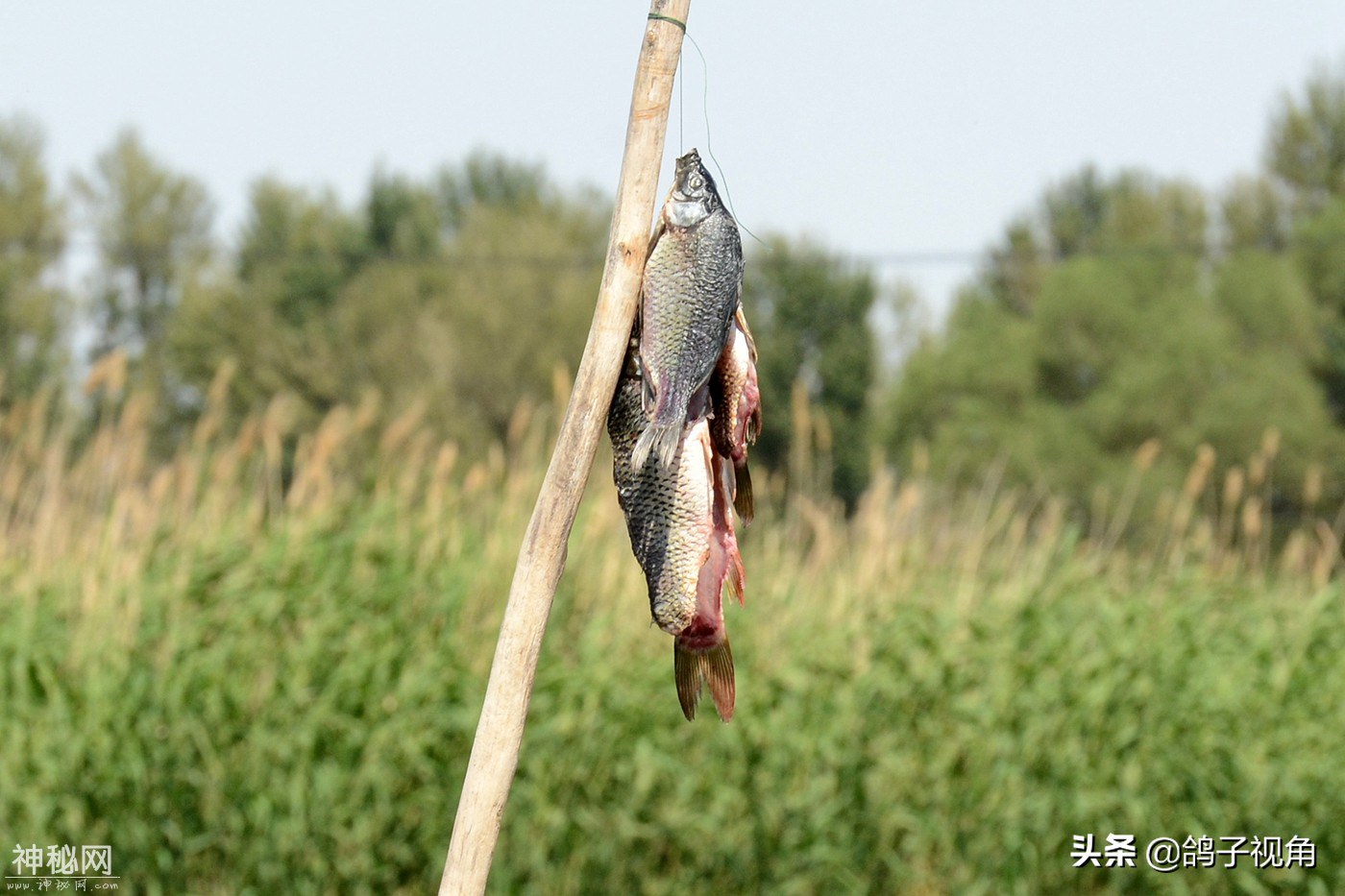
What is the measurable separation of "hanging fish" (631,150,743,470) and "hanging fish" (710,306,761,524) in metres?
0.02

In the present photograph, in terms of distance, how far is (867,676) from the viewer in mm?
3998

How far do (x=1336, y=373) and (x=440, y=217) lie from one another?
66.4 feet

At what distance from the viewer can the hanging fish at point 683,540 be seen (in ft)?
2.99

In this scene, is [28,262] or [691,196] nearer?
[691,196]

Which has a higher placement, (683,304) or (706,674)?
(683,304)

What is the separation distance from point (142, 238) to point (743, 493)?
3000cm

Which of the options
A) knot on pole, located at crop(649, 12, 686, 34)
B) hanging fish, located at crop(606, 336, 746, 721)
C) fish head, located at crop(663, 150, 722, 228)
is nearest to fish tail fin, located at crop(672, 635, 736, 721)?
→ hanging fish, located at crop(606, 336, 746, 721)

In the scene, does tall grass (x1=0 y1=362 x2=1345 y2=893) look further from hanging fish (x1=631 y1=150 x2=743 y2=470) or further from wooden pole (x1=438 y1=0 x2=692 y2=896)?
hanging fish (x1=631 y1=150 x2=743 y2=470)

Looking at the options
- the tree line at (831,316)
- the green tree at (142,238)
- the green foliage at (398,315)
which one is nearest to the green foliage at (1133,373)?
the tree line at (831,316)

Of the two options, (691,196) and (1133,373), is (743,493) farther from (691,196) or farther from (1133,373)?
(1133,373)

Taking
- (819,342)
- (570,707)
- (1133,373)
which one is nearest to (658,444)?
(570,707)

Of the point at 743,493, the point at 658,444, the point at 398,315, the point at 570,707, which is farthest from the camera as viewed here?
the point at 398,315

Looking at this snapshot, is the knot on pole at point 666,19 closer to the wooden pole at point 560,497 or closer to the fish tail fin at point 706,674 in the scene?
the wooden pole at point 560,497

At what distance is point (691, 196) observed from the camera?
0.94m
